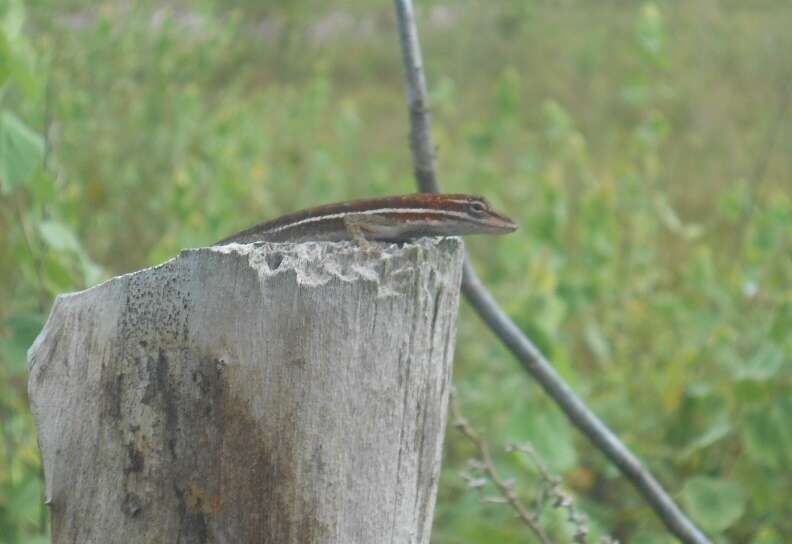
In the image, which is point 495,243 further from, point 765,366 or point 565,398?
point 565,398

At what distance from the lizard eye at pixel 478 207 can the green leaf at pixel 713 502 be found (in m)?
1.49

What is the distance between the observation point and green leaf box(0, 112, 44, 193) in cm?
230

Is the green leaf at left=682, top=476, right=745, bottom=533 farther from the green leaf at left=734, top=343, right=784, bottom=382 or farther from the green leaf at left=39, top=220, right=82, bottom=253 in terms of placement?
the green leaf at left=39, top=220, right=82, bottom=253

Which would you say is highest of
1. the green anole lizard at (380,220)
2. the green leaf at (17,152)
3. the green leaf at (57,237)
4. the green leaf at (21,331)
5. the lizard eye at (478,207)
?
the green leaf at (17,152)

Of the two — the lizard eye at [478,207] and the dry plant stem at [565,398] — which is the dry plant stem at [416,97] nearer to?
the dry plant stem at [565,398]

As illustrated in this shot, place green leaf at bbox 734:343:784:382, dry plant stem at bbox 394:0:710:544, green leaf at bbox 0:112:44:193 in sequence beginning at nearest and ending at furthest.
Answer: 1. green leaf at bbox 0:112:44:193
2. dry plant stem at bbox 394:0:710:544
3. green leaf at bbox 734:343:784:382

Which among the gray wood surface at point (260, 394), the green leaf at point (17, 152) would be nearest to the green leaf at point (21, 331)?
the green leaf at point (17, 152)

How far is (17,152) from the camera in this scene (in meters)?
2.34

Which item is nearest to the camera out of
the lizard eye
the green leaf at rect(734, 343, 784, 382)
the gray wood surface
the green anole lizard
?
the gray wood surface

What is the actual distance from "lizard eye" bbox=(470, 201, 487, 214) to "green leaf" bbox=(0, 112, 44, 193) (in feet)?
3.28

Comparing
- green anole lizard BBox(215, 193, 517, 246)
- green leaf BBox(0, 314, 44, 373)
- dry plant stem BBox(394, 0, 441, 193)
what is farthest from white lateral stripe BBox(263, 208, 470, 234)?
green leaf BBox(0, 314, 44, 373)

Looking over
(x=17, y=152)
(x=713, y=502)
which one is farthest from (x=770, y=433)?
(x=17, y=152)

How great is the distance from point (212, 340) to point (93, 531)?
360 mm

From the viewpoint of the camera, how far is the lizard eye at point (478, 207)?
80.9 inches
